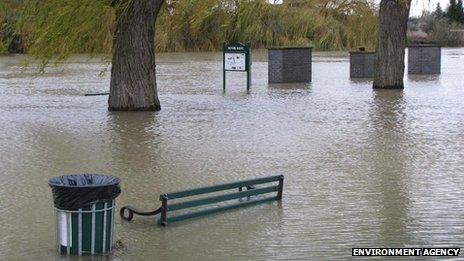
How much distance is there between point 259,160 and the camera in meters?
11.0

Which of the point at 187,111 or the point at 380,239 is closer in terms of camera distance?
the point at 380,239

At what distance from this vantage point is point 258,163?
35.3 ft

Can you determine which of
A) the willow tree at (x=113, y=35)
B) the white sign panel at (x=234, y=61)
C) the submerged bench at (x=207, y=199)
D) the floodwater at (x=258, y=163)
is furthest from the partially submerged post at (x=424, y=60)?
the submerged bench at (x=207, y=199)

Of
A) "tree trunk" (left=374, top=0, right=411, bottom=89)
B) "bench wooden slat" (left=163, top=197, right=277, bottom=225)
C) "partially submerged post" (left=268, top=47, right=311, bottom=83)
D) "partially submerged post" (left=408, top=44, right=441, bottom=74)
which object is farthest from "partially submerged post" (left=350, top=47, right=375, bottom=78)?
"bench wooden slat" (left=163, top=197, right=277, bottom=225)

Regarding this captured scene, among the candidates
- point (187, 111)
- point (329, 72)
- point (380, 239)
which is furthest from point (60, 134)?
point (329, 72)

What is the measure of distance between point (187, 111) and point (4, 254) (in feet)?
36.8

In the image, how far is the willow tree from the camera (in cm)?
1566

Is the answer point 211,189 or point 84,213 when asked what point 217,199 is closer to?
point 211,189

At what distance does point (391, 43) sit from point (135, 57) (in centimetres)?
861

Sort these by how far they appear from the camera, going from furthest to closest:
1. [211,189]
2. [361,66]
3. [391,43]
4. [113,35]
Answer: [361,66] < [391,43] < [113,35] < [211,189]

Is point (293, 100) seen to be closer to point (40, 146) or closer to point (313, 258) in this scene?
point (40, 146)

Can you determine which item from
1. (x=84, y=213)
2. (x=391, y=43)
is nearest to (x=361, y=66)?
(x=391, y=43)

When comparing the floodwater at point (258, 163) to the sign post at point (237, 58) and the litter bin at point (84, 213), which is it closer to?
the litter bin at point (84, 213)

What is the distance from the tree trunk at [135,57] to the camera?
1711 cm
